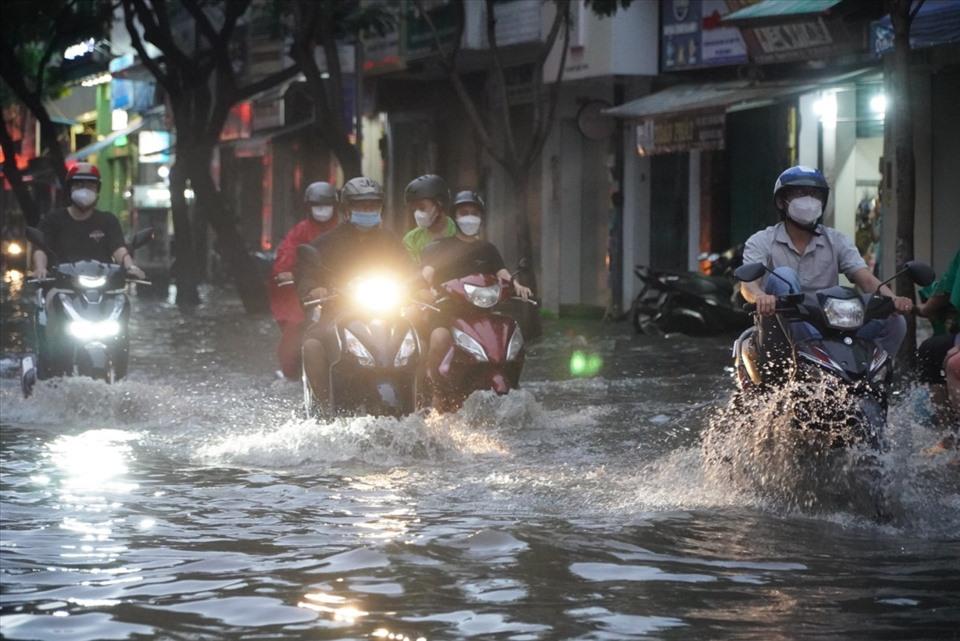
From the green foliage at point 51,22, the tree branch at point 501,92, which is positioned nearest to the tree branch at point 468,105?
the tree branch at point 501,92

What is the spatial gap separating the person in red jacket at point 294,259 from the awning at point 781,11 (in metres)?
5.64

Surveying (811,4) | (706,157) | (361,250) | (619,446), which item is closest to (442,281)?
(361,250)

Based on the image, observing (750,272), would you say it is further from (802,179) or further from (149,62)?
(149,62)

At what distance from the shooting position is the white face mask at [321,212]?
1288 centimetres

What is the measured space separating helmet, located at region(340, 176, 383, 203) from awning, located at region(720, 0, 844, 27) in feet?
22.0

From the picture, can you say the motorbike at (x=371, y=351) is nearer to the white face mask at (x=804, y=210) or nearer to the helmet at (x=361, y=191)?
the helmet at (x=361, y=191)

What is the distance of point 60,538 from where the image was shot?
24.1 feet

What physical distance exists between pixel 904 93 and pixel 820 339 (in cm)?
626

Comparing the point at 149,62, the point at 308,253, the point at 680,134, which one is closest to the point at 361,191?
the point at 308,253

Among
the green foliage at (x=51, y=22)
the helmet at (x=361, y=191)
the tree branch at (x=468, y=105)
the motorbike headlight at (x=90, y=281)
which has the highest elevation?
the green foliage at (x=51, y=22)

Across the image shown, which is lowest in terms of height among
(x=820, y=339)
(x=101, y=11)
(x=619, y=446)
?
(x=619, y=446)

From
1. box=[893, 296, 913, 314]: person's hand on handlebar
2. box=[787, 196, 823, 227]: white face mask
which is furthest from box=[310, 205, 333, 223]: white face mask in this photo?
box=[893, 296, 913, 314]: person's hand on handlebar

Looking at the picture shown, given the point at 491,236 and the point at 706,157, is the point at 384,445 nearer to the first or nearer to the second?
the point at 706,157

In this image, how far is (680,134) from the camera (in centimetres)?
2291
